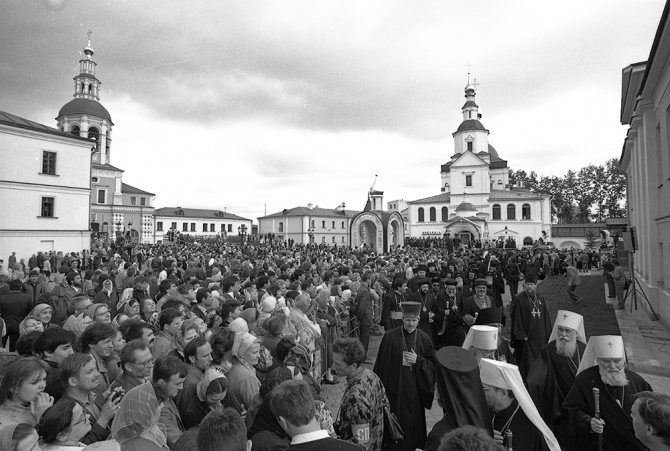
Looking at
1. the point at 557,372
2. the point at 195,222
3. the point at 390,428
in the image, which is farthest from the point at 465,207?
the point at 390,428

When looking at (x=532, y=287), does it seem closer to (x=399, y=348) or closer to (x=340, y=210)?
(x=399, y=348)

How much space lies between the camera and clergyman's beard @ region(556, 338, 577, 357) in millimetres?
4216

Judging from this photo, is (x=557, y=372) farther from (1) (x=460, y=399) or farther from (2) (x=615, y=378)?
(1) (x=460, y=399)

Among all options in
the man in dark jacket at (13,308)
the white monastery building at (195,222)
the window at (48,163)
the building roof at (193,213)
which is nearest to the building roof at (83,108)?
the white monastery building at (195,222)

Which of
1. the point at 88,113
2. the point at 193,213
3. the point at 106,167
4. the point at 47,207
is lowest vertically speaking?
the point at 47,207

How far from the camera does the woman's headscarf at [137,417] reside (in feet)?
8.51

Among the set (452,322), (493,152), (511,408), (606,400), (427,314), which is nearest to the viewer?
(511,408)

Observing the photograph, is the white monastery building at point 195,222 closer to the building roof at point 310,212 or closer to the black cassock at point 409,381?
the building roof at point 310,212

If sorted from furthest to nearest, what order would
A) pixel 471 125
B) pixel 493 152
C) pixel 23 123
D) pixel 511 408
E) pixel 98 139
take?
pixel 493 152, pixel 471 125, pixel 98 139, pixel 23 123, pixel 511 408

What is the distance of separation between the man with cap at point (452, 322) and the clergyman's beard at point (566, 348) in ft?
11.0

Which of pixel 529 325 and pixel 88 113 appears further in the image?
pixel 88 113

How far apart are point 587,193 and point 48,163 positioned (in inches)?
3162

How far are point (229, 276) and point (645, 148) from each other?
13848 millimetres

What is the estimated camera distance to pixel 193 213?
254 feet
